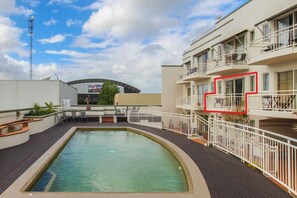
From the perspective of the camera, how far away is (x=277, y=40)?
37.6ft

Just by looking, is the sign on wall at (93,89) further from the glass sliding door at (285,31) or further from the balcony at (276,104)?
the glass sliding door at (285,31)

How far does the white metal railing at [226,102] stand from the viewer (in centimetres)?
1375

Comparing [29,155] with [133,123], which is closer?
[29,155]

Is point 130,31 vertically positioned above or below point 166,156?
above

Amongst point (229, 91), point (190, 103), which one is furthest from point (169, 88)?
point (229, 91)

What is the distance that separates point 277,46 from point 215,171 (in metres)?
6.59

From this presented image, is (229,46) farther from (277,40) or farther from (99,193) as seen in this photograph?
(99,193)

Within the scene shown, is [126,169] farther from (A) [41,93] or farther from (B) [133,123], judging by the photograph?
(A) [41,93]

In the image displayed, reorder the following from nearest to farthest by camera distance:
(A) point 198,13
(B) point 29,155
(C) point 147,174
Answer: (C) point 147,174
(B) point 29,155
(A) point 198,13

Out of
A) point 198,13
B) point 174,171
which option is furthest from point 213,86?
point 174,171

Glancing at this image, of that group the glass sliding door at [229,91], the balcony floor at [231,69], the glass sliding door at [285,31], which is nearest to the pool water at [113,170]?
the glass sliding door at [229,91]

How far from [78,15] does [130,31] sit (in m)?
4.66

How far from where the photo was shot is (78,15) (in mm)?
22094

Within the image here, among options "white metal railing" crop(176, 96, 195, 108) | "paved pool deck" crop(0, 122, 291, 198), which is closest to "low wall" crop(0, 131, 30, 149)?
"paved pool deck" crop(0, 122, 291, 198)
